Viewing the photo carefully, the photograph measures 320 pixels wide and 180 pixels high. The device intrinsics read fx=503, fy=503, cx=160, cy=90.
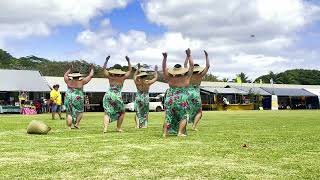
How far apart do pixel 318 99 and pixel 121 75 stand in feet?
226

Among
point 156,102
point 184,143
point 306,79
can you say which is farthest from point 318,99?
point 184,143

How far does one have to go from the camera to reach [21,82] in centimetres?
Answer: 4959

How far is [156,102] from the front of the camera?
5756cm

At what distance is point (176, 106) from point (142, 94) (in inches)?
193

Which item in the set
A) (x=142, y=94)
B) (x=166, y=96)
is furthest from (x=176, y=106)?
(x=142, y=94)

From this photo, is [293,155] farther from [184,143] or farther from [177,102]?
[177,102]

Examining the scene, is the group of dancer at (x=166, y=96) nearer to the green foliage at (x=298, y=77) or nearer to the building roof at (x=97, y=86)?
the building roof at (x=97, y=86)

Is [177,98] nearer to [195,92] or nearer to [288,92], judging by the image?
[195,92]

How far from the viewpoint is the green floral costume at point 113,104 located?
16.2 metres

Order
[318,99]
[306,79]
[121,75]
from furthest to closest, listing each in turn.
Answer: [306,79] < [318,99] < [121,75]

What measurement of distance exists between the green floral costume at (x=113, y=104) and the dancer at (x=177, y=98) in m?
2.58

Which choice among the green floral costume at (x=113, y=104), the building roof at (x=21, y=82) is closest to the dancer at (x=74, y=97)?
the green floral costume at (x=113, y=104)

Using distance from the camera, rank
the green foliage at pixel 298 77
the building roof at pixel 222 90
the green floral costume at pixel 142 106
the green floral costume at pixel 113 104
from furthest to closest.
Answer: the green foliage at pixel 298 77
the building roof at pixel 222 90
the green floral costume at pixel 142 106
the green floral costume at pixel 113 104

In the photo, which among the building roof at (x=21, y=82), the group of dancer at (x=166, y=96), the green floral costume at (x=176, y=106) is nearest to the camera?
the green floral costume at (x=176, y=106)
